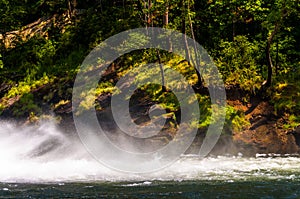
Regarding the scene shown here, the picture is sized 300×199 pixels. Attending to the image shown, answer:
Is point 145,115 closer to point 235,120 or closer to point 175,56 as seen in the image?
point 235,120

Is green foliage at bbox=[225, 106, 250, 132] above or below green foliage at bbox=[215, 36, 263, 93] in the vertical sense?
below

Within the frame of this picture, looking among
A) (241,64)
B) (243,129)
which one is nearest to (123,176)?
(243,129)

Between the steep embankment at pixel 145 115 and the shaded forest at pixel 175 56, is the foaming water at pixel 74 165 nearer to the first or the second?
the steep embankment at pixel 145 115

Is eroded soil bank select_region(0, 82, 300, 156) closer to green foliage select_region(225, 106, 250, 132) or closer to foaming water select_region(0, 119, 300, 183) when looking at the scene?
green foliage select_region(225, 106, 250, 132)

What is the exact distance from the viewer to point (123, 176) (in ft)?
45.4

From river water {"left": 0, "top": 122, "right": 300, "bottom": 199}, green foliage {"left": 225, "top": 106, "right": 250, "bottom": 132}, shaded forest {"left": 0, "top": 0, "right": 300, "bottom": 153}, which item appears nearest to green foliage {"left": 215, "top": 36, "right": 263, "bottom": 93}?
shaded forest {"left": 0, "top": 0, "right": 300, "bottom": 153}

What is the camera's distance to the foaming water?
Answer: 13.6 metres

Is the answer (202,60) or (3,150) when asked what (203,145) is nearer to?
(202,60)

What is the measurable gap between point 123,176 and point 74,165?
3.20 metres

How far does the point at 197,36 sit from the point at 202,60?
318 cm

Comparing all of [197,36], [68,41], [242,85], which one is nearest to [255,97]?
[242,85]

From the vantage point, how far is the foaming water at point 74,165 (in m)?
13.6

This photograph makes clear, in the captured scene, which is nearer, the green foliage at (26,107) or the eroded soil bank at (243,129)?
the eroded soil bank at (243,129)

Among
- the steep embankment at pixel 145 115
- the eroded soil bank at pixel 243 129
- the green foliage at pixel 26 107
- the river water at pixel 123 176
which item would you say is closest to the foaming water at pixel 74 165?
the river water at pixel 123 176
